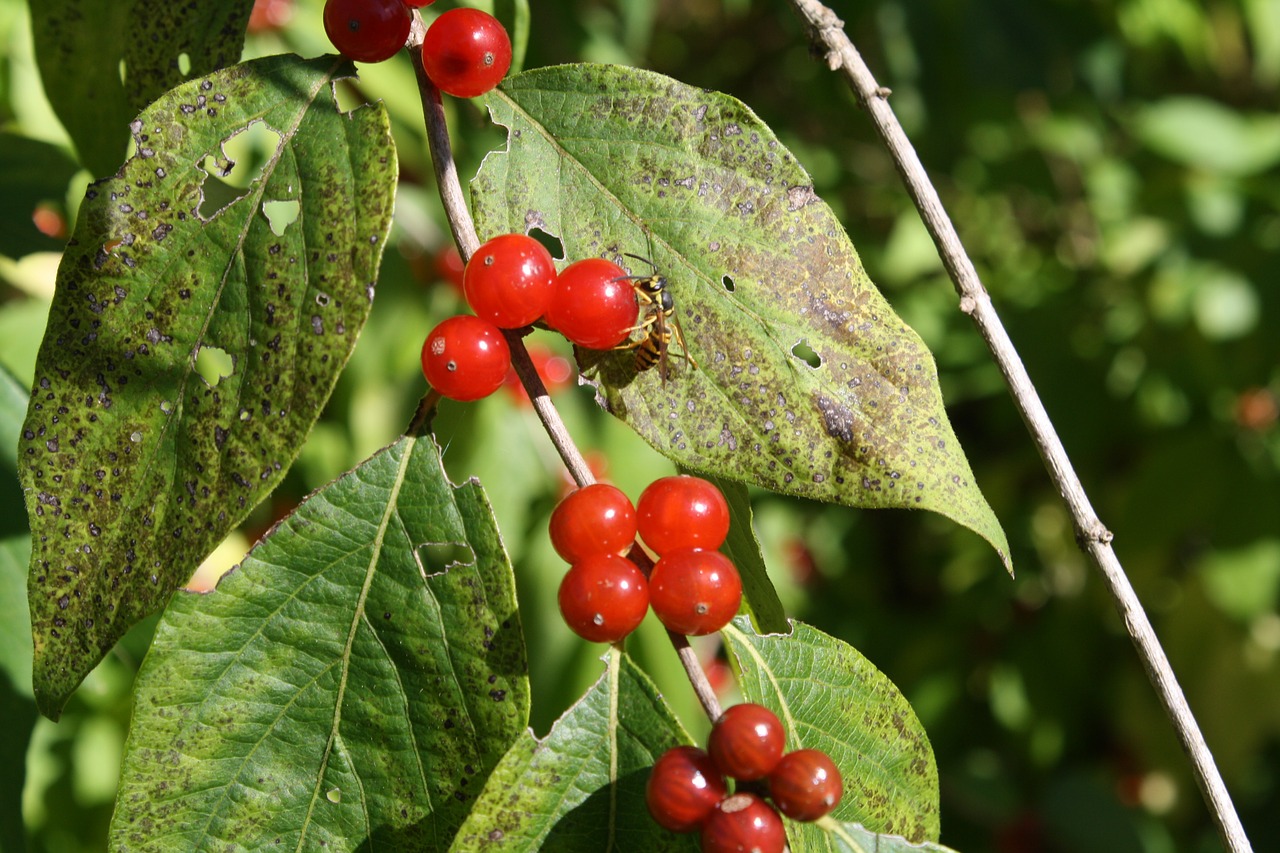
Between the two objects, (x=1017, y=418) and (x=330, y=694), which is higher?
(x=330, y=694)

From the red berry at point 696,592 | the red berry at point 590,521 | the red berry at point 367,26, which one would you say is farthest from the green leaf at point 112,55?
the red berry at point 696,592

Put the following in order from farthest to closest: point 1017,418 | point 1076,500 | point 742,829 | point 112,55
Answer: point 1017,418 < point 112,55 < point 1076,500 < point 742,829

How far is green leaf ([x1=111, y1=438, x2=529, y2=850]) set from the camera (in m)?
0.87

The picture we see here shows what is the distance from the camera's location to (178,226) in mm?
899

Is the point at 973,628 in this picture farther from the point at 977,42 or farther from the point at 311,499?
the point at 311,499

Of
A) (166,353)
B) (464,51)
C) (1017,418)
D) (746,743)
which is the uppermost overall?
(464,51)

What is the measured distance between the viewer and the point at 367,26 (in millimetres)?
942

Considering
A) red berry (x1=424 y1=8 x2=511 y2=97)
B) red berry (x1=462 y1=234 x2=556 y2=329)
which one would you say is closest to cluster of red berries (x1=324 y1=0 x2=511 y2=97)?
red berry (x1=424 y1=8 x2=511 y2=97)

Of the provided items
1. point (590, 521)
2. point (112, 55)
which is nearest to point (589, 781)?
point (590, 521)

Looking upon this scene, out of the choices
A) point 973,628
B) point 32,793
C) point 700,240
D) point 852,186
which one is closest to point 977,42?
point 852,186

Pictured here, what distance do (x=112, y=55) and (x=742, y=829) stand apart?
1.14 m

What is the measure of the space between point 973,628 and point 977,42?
6.35 ft

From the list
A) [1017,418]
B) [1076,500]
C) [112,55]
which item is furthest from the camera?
[1017,418]

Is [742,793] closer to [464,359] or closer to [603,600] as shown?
[603,600]
